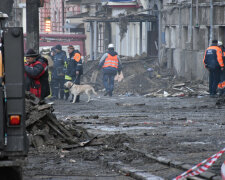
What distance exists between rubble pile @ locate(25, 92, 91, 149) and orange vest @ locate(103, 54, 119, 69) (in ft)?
49.4

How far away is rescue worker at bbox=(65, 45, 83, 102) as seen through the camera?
23641mm

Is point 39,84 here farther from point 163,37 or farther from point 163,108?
point 163,37

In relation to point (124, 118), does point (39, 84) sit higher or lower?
higher

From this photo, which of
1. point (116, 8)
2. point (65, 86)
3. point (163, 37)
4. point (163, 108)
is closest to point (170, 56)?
point (163, 37)

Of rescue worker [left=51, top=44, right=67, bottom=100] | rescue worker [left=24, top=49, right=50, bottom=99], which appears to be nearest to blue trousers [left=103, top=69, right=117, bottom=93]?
rescue worker [left=51, top=44, right=67, bottom=100]

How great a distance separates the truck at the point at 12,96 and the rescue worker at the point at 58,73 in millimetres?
17145

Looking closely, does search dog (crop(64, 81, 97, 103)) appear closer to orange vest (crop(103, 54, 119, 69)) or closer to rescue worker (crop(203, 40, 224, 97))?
orange vest (crop(103, 54, 119, 69))

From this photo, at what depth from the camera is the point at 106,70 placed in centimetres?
2708

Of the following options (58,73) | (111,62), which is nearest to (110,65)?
(111,62)

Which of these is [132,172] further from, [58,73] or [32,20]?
[58,73]

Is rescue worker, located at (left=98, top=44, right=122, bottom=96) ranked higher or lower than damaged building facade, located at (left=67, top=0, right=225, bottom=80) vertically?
lower

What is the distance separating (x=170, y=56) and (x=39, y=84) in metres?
25.2

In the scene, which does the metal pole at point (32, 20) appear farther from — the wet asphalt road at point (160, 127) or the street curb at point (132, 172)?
the street curb at point (132, 172)

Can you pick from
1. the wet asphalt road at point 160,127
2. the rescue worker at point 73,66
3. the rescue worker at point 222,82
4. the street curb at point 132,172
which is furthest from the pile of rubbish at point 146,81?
the street curb at point 132,172
